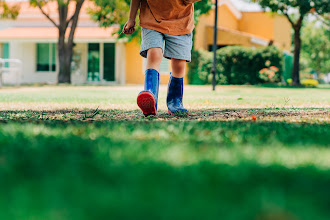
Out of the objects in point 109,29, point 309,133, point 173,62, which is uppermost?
point 109,29

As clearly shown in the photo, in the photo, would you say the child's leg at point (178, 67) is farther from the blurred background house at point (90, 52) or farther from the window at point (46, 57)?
the window at point (46, 57)

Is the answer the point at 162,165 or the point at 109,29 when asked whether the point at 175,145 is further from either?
the point at 109,29

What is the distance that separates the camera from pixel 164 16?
4484 mm

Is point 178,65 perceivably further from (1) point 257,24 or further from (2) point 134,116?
(1) point 257,24

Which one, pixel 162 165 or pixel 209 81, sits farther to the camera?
pixel 209 81

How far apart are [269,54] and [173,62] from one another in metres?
17.2

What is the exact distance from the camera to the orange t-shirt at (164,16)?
14.6ft

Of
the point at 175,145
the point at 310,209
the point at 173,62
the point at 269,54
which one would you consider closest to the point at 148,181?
the point at 310,209

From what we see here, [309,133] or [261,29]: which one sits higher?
[261,29]

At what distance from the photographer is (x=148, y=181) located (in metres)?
1.38

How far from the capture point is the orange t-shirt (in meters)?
4.45

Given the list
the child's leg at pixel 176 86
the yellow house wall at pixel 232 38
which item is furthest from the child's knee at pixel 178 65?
the yellow house wall at pixel 232 38

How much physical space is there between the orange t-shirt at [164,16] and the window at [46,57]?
22.2m

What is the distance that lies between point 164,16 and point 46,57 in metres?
22.6
